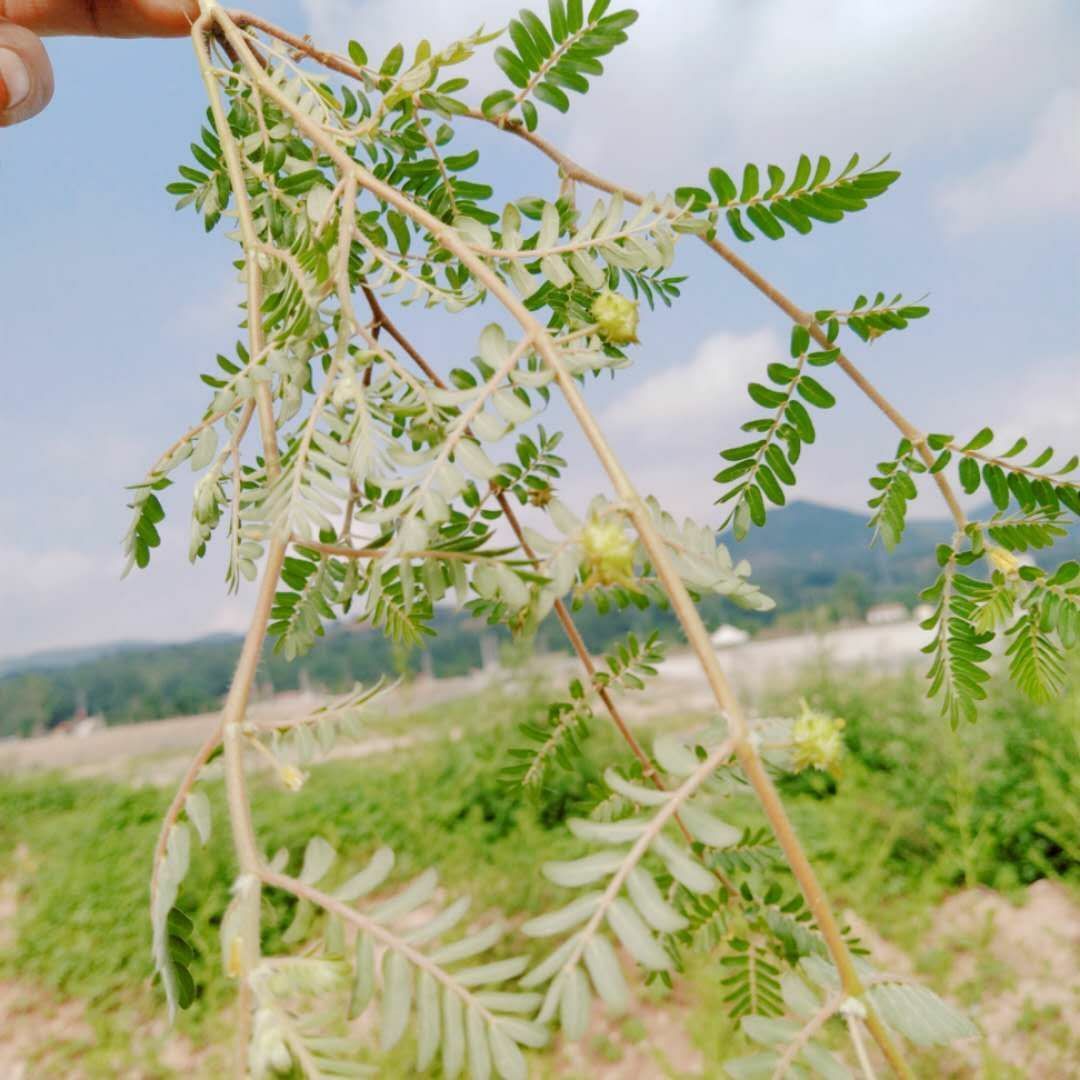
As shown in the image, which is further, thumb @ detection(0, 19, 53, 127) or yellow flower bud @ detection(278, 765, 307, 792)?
thumb @ detection(0, 19, 53, 127)

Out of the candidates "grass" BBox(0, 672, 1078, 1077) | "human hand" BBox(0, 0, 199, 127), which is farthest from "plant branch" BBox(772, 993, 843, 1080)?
"grass" BBox(0, 672, 1078, 1077)

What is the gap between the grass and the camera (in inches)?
105

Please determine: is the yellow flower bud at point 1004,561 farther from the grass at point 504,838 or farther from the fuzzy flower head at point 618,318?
the grass at point 504,838

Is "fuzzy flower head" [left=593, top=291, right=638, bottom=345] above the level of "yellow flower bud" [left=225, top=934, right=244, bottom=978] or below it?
above

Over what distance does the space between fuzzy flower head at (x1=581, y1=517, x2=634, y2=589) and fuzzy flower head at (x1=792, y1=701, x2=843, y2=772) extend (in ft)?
0.27

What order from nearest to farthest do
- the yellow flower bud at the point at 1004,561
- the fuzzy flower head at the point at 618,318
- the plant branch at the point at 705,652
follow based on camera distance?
1. the plant branch at the point at 705,652
2. the fuzzy flower head at the point at 618,318
3. the yellow flower bud at the point at 1004,561

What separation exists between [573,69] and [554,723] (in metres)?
0.38

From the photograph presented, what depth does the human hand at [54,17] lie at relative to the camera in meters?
0.79

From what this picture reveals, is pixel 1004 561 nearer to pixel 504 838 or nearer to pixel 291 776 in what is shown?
pixel 291 776

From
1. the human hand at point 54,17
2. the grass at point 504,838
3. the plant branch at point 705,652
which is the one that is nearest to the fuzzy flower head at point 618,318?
the plant branch at point 705,652

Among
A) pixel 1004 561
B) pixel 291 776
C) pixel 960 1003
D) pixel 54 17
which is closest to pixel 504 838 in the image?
pixel 960 1003

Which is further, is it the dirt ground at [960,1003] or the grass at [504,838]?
the grass at [504,838]

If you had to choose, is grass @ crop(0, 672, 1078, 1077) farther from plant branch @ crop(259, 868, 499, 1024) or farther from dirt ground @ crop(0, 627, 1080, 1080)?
plant branch @ crop(259, 868, 499, 1024)

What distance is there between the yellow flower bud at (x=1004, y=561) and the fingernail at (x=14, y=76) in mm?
831
